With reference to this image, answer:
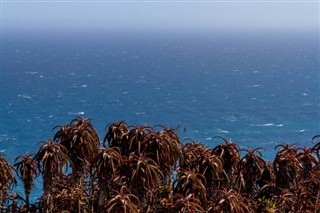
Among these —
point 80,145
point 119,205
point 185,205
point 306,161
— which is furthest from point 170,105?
point 119,205

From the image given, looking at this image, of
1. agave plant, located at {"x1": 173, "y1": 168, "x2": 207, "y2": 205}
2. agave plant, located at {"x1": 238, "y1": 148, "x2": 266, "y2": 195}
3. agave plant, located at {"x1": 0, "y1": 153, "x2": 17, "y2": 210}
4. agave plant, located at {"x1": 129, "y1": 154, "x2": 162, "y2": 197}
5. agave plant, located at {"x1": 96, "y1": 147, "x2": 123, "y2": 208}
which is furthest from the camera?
agave plant, located at {"x1": 238, "y1": 148, "x2": 266, "y2": 195}

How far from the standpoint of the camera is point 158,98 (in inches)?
6093

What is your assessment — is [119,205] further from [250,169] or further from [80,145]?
[250,169]

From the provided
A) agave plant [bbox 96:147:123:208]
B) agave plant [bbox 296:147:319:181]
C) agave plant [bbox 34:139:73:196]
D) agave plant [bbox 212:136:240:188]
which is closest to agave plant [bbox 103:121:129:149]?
agave plant [bbox 96:147:123:208]

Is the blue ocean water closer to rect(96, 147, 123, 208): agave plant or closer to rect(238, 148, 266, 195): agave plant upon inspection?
rect(238, 148, 266, 195): agave plant

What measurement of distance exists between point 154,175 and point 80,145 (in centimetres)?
400

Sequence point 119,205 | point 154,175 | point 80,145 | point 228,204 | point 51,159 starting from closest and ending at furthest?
point 119,205 < point 228,204 < point 154,175 < point 51,159 < point 80,145

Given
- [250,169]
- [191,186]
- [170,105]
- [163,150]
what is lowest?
[170,105]

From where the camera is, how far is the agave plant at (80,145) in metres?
21.9

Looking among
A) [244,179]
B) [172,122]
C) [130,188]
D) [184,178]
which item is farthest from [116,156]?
[172,122]

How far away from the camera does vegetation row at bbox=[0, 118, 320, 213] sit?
20156mm

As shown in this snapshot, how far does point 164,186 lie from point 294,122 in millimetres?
105539

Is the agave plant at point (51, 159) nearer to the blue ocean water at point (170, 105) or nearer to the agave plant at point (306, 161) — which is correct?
the agave plant at point (306, 161)

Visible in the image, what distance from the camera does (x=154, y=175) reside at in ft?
65.6
